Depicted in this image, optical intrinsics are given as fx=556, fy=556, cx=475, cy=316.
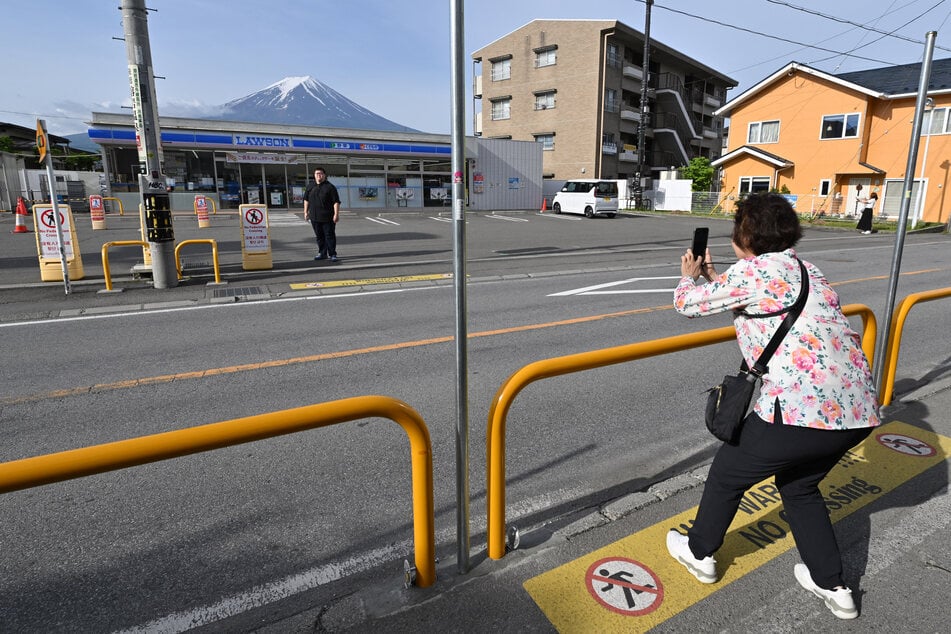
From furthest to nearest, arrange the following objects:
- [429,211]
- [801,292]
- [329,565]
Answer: [429,211]
[329,565]
[801,292]

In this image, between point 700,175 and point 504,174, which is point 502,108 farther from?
point 700,175

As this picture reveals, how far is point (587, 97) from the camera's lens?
40406 mm

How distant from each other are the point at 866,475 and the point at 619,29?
138 feet

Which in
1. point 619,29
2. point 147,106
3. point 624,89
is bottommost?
point 147,106

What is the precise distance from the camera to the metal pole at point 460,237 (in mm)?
2113

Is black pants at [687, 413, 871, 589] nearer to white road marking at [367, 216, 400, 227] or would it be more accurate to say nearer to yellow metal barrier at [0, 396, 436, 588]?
yellow metal barrier at [0, 396, 436, 588]

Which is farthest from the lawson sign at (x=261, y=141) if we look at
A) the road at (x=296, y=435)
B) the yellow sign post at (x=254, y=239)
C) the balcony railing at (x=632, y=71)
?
the balcony railing at (x=632, y=71)

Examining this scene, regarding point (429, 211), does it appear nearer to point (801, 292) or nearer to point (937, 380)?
point (937, 380)

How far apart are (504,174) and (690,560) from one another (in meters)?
34.0

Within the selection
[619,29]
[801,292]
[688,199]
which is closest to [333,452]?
[801,292]

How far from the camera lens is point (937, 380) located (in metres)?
5.20

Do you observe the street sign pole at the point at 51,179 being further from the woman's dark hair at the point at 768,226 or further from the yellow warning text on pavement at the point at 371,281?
the woman's dark hair at the point at 768,226

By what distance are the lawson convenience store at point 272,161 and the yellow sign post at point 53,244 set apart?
59.5ft

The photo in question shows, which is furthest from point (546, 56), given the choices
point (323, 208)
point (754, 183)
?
point (323, 208)
